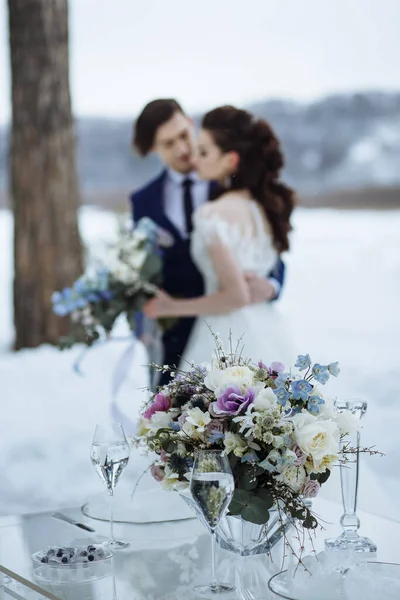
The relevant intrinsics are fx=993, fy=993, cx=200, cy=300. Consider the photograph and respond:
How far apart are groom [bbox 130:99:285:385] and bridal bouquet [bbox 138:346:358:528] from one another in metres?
2.04

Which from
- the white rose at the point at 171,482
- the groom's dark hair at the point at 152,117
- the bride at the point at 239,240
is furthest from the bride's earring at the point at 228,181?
the white rose at the point at 171,482

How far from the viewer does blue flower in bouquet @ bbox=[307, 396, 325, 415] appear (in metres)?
1.36

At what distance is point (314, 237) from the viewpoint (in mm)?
4902

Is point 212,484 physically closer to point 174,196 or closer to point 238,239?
point 238,239

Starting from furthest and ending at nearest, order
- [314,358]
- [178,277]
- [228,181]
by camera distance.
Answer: [314,358], [178,277], [228,181]

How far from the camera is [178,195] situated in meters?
3.65

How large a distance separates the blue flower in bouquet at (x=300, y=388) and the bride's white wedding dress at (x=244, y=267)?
72.1 inches

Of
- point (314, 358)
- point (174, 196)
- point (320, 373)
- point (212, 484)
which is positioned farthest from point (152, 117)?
point (212, 484)

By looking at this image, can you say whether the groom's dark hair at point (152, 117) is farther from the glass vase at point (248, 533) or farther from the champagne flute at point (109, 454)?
the glass vase at point (248, 533)

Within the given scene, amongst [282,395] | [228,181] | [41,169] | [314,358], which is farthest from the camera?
[41,169]

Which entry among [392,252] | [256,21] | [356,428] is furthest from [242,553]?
[256,21]

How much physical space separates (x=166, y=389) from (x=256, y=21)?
3869mm

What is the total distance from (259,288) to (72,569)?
6.44 ft

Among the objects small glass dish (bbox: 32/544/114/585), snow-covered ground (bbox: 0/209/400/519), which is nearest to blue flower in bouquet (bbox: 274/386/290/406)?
small glass dish (bbox: 32/544/114/585)
